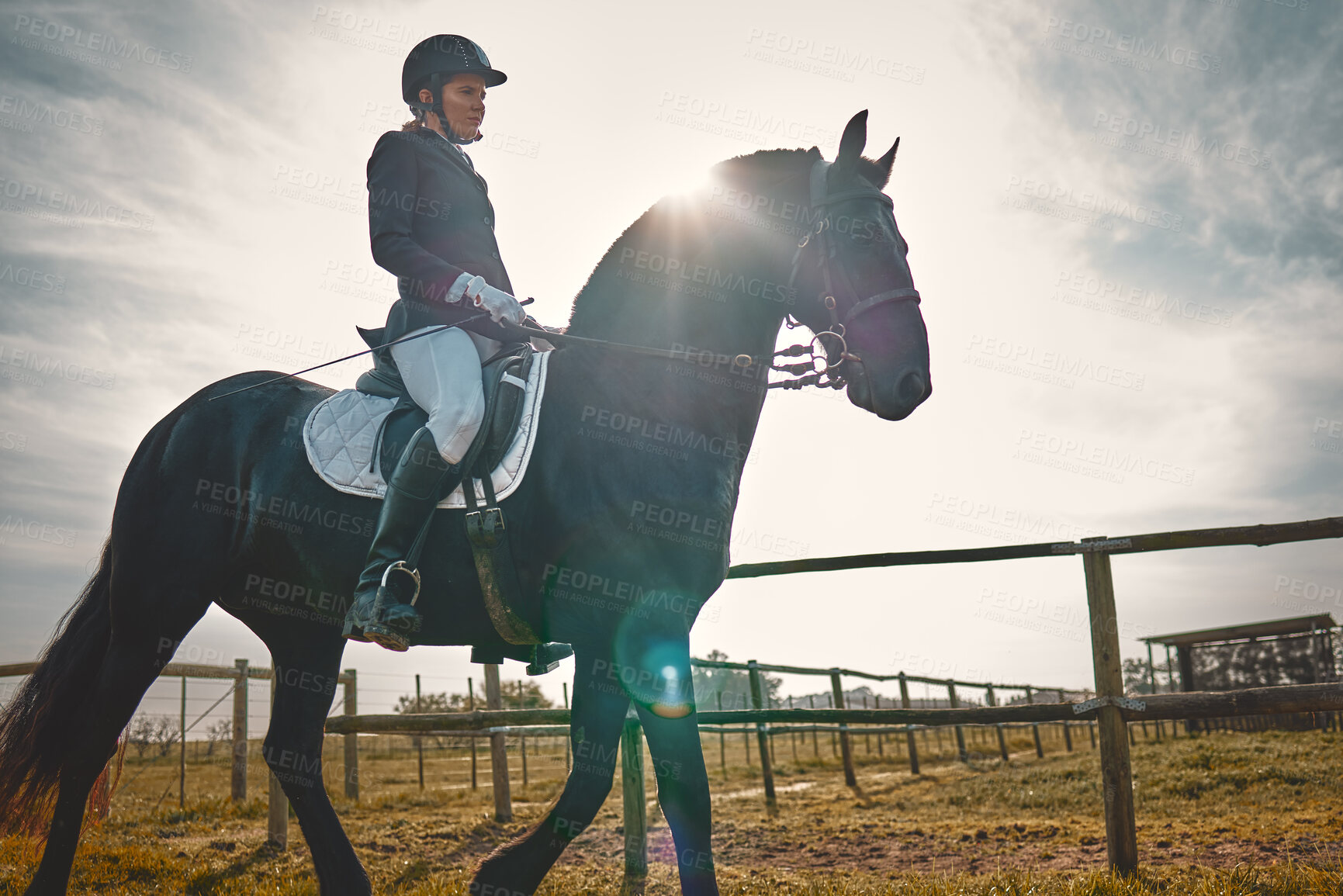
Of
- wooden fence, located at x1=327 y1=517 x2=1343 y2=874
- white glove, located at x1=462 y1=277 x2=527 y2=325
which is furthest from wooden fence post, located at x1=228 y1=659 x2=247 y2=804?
white glove, located at x1=462 y1=277 x2=527 y2=325

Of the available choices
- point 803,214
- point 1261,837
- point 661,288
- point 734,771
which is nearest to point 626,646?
point 661,288

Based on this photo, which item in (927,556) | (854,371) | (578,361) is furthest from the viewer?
(927,556)

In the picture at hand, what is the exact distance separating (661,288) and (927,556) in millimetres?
2619

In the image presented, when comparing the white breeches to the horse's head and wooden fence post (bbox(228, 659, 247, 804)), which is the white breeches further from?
wooden fence post (bbox(228, 659, 247, 804))

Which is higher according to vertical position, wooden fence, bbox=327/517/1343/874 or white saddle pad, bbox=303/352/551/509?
white saddle pad, bbox=303/352/551/509

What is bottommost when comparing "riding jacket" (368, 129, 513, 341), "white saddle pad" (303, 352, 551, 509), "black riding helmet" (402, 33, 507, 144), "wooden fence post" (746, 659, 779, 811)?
"wooden fence post" (746, 659, 779, 811)

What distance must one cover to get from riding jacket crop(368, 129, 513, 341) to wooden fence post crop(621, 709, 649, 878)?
295 centimetres

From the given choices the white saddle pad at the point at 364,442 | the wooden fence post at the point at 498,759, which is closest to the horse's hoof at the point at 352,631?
the white saddle pad at the point at 364,442

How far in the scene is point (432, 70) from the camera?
344 centimetres

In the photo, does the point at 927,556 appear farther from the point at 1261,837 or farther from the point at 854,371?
the point at 1261,837

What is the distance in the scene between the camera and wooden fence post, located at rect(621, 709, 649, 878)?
16.2ft

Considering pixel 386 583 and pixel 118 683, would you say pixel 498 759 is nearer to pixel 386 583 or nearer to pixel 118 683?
pixel 118 683

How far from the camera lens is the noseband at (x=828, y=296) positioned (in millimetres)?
2887

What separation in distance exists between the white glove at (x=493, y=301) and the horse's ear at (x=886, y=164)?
1.62 meters
